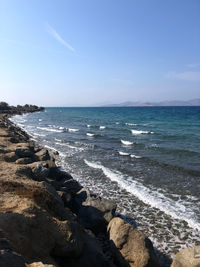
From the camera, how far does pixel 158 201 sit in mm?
10977

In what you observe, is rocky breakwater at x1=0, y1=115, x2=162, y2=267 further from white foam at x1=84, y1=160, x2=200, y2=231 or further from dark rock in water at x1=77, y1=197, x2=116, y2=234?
white foam at x1=84, y1=160, x2=200, y2=231

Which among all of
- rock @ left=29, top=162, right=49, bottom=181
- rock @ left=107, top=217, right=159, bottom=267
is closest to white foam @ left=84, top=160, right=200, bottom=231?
rock @ left=107, top=217, right=159, bottom=267

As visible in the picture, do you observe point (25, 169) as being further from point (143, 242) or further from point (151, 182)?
point (151, 182)

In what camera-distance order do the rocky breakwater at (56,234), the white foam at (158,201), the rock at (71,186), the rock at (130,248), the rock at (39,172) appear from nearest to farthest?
Answer: the rocky breakwater at (56,234)
the rock at (130,248)
the white foam at (158,201)
the rock at (39,172)
the rock at (71,186)

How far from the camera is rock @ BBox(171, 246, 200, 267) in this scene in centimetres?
497

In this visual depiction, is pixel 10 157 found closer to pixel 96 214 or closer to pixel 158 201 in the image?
pixel 96 214

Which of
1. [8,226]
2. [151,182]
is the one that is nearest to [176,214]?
[151,182]

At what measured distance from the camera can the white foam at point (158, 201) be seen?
9477mm

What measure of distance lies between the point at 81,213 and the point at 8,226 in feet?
13.6

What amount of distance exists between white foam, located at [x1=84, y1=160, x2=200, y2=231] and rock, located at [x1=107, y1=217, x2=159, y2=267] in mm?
3754

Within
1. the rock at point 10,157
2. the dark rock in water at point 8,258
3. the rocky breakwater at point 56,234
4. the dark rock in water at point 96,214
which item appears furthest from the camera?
the rock at point 10,157

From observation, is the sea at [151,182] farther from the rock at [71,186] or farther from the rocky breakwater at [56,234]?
the rock at [71,186]

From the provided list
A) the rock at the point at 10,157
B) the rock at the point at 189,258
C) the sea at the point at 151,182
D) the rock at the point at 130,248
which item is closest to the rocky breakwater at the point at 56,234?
the rock at the point at 130,248

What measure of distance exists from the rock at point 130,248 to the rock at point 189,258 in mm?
858
